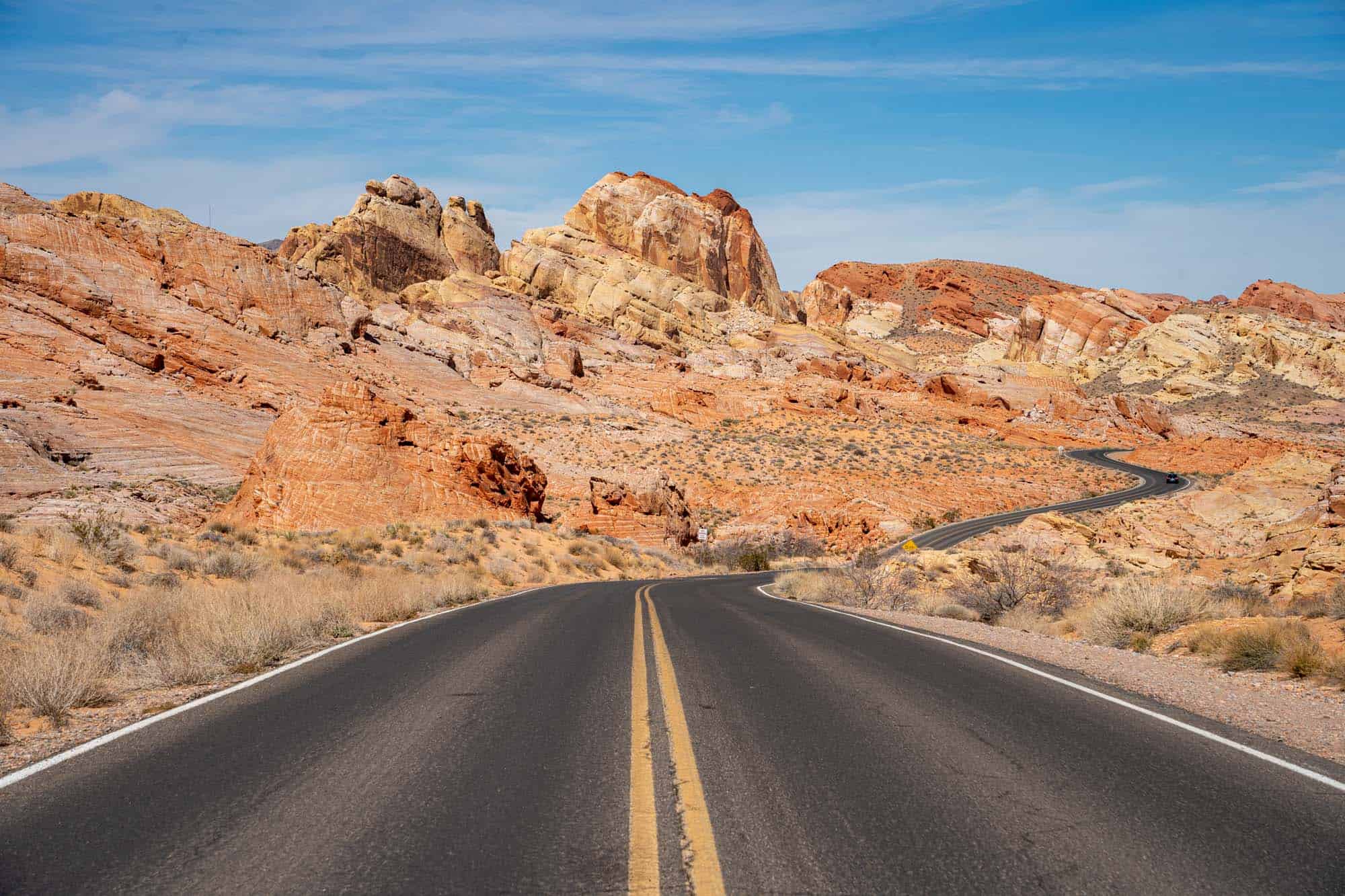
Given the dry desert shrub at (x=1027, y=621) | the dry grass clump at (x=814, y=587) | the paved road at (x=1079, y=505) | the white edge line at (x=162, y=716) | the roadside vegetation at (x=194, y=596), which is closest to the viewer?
the white edge line at (x=162, y=716)

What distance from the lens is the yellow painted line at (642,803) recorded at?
10.9ft

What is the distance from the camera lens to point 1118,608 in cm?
1269

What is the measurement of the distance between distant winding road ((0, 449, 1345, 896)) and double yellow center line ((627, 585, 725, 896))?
2cm

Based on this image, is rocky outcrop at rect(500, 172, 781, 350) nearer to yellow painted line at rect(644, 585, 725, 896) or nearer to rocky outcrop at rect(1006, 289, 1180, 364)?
rocky outcrop at rect(1006, 289, 1180, 364)

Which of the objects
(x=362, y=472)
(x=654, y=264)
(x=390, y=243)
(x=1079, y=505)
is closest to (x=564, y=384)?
(x=390, y=243)

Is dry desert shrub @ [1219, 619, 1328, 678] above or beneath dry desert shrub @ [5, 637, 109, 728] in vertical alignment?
above

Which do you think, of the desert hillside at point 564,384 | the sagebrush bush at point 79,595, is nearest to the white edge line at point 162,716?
the sagebrush bush at point 79,595

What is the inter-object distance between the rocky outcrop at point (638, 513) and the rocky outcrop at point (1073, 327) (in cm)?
10547

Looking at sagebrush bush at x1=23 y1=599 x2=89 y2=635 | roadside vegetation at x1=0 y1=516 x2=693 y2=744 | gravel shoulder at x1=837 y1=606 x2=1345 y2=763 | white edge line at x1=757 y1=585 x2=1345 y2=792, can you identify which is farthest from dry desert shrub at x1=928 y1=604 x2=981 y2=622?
sagebrush bush at x1=23 y1=599 x2=89 y2=635

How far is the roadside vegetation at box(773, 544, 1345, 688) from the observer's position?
9383 millimetres

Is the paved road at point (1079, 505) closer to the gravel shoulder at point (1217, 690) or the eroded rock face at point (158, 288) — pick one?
the gravel shoulder at point (1217, 690)

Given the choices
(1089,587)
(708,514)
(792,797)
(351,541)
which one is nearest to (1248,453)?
(708,514)

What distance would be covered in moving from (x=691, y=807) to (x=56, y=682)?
19.6 ft

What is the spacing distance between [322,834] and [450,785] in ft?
2.68
